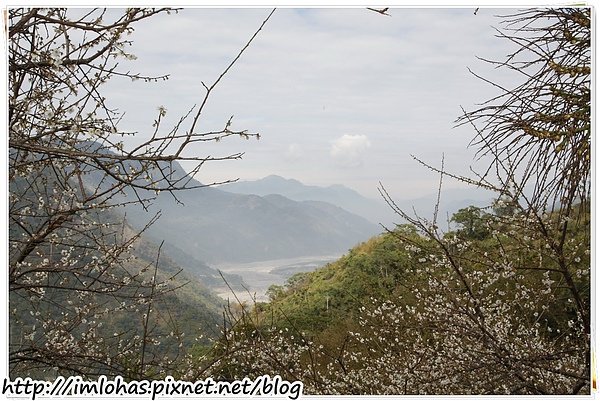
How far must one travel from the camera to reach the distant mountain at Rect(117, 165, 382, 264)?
1079 centimetres

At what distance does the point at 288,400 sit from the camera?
177 centimetres

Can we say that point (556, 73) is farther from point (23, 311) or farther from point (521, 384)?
point (23, 311)

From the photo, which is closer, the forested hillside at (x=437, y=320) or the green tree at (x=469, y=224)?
the forested hillside at (x=437, y=320)

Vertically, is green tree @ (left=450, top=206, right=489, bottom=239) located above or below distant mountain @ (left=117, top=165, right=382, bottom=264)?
below

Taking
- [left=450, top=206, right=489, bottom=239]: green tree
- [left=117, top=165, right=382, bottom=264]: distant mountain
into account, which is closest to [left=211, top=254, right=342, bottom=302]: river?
[left=117, top=165, right=382, bottom=264]: distant mountain

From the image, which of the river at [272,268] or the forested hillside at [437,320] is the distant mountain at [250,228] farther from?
the forested hillside at [437,320]

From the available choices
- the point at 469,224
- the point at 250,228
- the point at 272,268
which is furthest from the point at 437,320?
the point at 250,228

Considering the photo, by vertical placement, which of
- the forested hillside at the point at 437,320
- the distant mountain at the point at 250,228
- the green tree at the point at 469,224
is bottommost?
the forested hillside at the point at 437,320

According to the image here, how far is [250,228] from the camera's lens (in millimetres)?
13633

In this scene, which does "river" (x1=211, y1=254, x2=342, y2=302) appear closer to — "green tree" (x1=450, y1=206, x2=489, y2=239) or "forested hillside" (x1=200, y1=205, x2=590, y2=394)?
"forested hillside" (x1=200, y1=205, x2=590, y2=394)

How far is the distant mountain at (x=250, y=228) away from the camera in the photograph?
10789 mm

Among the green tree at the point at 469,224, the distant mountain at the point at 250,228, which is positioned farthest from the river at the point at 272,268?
the green tree at the point at 469,224

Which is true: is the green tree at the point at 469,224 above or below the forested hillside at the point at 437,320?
above

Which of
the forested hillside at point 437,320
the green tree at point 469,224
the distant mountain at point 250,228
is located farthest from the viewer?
the distant mountain at point 250,228
